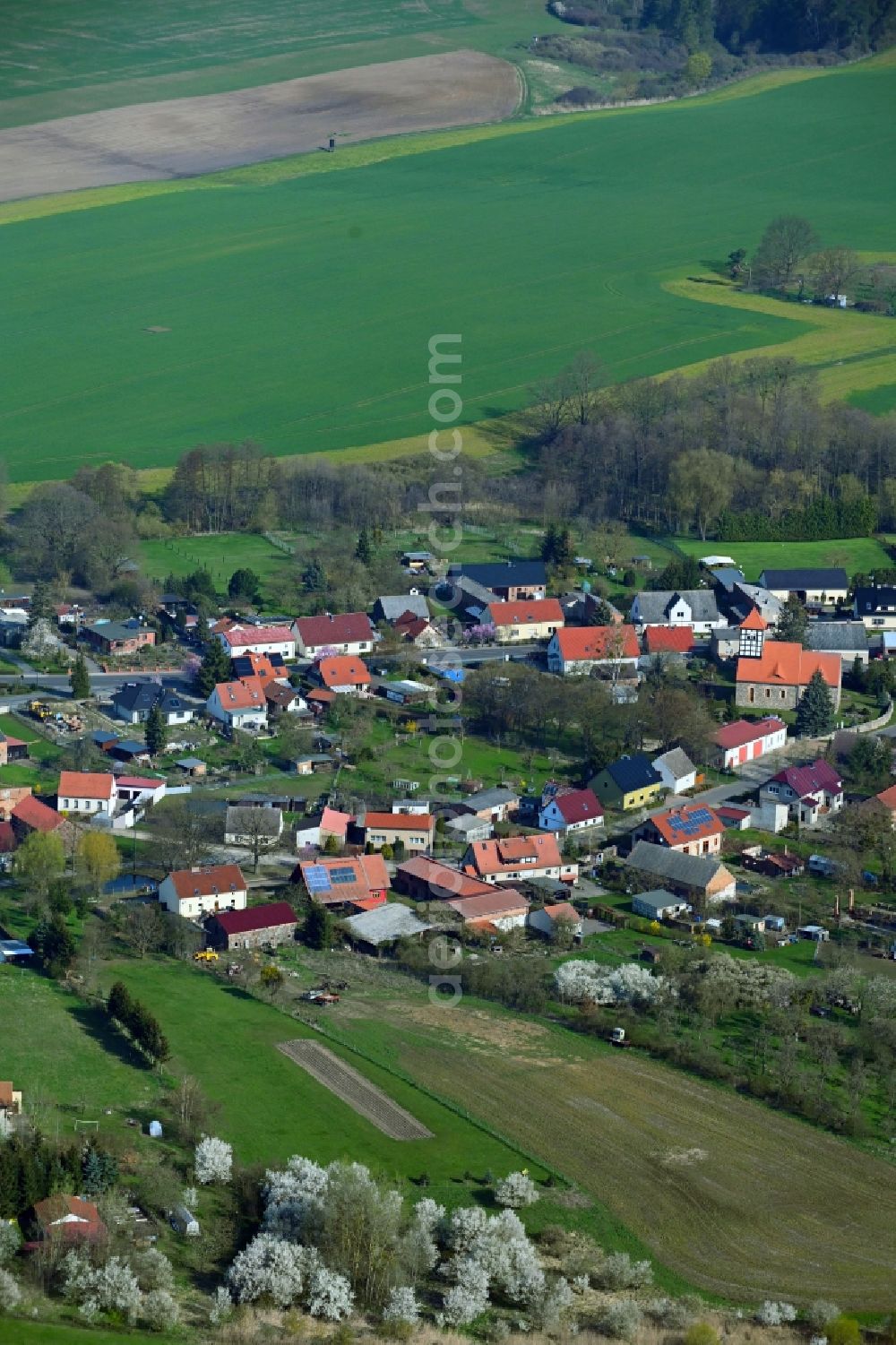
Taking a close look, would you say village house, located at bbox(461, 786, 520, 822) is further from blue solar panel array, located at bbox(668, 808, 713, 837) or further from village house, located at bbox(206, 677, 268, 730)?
village house, located at bbox(206, 677, 268, 730)

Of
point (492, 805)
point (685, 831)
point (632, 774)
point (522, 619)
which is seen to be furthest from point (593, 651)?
point (685, 831)

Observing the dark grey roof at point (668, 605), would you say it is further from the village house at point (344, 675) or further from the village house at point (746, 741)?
the village house at point (344, 675)

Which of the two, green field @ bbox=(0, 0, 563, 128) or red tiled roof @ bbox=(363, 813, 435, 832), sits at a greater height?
green field @ bbox=(0, 0, 563, 128)

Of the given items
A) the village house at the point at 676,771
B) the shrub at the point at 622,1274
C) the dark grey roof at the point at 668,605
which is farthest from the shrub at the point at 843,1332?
the dark grey roof at the point at 668,605

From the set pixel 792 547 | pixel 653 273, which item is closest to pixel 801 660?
pixel 792 547

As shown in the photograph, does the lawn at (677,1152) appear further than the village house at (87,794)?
No

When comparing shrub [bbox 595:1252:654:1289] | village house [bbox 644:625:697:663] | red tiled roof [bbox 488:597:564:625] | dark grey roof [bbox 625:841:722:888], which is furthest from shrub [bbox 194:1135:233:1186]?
red tiled roof [bbox 488:597:564:625]
